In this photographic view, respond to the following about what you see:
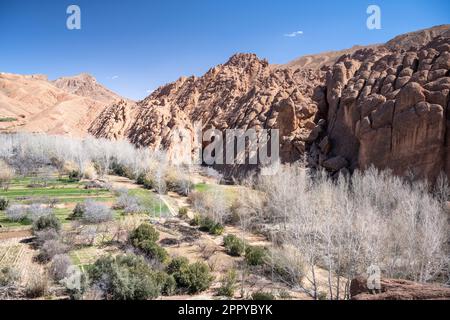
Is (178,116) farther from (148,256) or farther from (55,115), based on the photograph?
(148,256)

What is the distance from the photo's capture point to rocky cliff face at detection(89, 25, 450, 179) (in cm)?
2475

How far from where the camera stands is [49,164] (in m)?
54.1

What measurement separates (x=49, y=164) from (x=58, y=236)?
38.9 m

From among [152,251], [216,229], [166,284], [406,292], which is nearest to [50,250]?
[152,251]

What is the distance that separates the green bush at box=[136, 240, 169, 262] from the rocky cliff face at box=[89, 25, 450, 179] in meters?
18.7

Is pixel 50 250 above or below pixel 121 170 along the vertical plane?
below

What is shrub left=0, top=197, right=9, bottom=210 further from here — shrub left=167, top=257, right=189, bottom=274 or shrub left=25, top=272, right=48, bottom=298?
shrub left=167, top=257, right=189, bottom=274

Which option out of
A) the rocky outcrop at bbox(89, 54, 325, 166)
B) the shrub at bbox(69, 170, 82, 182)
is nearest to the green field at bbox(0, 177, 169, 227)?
the shrub at bbox(69, 170, 82, 182)

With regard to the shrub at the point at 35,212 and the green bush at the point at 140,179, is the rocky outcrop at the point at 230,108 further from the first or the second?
the shrub at the point at 35,212

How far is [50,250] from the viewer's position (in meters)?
18.0

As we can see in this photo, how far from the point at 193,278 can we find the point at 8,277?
316 inches

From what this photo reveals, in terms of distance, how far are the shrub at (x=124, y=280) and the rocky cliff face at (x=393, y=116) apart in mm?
20471

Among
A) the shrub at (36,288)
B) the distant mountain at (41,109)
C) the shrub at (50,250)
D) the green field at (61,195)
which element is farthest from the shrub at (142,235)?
the distant mountain at (41,109)

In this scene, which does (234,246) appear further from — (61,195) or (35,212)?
(61,195)
